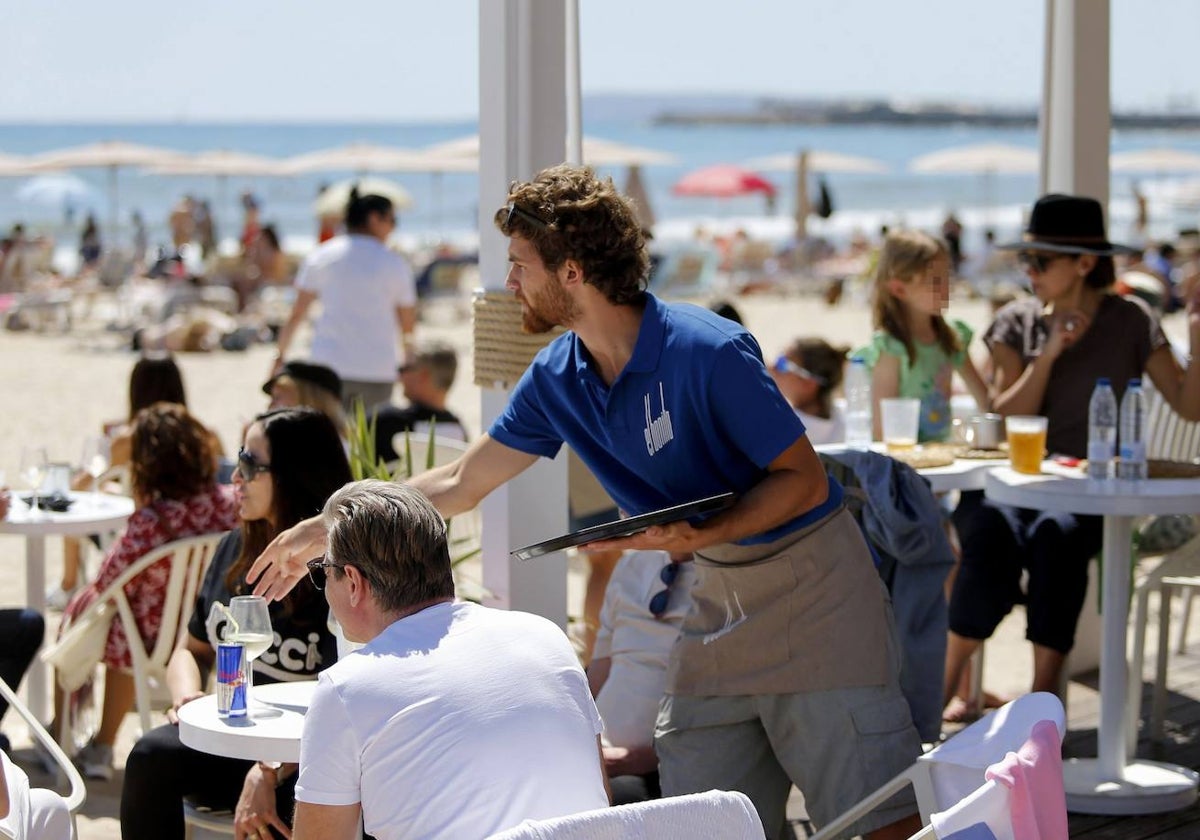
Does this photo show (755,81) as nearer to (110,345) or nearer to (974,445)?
(110,345)

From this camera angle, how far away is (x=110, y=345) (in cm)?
1631

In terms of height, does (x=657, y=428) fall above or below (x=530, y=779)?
above

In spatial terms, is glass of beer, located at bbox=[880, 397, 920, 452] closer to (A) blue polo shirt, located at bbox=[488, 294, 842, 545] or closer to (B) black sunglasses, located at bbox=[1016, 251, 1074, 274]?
(B) black sunglasses, located at bbox=[1016, 251, 1074, 274]

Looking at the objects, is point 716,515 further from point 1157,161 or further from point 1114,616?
point 1157,161

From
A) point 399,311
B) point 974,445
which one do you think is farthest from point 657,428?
point 399,311

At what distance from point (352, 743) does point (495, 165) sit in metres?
2.16

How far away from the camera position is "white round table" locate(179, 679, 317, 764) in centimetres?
247

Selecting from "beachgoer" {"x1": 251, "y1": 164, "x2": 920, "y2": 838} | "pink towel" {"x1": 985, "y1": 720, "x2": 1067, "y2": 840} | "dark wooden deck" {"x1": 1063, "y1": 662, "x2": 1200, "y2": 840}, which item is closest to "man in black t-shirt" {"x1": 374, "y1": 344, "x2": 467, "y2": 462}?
"dark wooden deck" {"x1": 1063, "y1": 662, "x2": 1200, "y2": 840}

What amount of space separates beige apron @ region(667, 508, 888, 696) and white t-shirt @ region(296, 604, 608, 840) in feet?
2.28

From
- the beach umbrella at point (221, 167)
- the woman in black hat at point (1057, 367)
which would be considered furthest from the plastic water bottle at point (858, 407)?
the beach umbrella at point (221, 167)

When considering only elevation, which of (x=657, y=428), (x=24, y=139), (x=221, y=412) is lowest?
(x=221, y=412)

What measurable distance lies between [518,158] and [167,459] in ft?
4.03

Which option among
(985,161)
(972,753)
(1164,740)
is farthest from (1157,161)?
(972,753)

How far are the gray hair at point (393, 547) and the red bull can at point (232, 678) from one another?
0.52 metres
